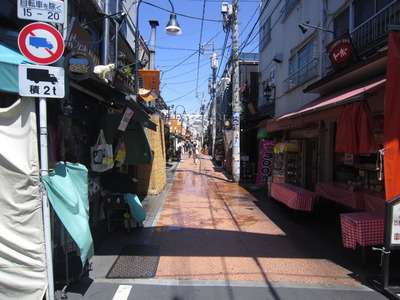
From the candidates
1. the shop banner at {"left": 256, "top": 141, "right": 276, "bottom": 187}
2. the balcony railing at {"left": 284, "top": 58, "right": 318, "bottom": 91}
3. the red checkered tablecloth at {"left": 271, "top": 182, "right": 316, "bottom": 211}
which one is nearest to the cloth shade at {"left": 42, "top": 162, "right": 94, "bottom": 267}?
the red checkered tablecloth at {"left": 271, "top": 182, "right": 316, "bottom": 211}

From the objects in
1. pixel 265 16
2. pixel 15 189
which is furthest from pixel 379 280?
pixel 265 16

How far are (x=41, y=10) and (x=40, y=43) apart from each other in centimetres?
44

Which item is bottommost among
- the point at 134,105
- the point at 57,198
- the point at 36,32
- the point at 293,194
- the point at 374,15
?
the point at 293,194

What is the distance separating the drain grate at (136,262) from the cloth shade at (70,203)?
947 millimetres

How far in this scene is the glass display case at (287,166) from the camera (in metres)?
10.7

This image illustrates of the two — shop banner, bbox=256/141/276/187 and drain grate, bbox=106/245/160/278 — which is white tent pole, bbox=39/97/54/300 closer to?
drain grate, bbox=106/245/160/278

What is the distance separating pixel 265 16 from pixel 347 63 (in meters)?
10.2

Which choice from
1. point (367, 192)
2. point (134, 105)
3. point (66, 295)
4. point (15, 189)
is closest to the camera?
point (15, 189)

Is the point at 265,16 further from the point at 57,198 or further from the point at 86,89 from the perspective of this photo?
the point at 57,198

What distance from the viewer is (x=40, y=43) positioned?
3.33m

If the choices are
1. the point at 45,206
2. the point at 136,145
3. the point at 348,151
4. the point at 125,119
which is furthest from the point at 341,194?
the point at 45,206

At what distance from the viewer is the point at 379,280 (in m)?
4.23

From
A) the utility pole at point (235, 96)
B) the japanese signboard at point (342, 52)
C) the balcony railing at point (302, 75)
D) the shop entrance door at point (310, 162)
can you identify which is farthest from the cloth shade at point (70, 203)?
the utility pole at point (235, 96)

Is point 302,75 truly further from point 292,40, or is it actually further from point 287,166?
point 287,166
